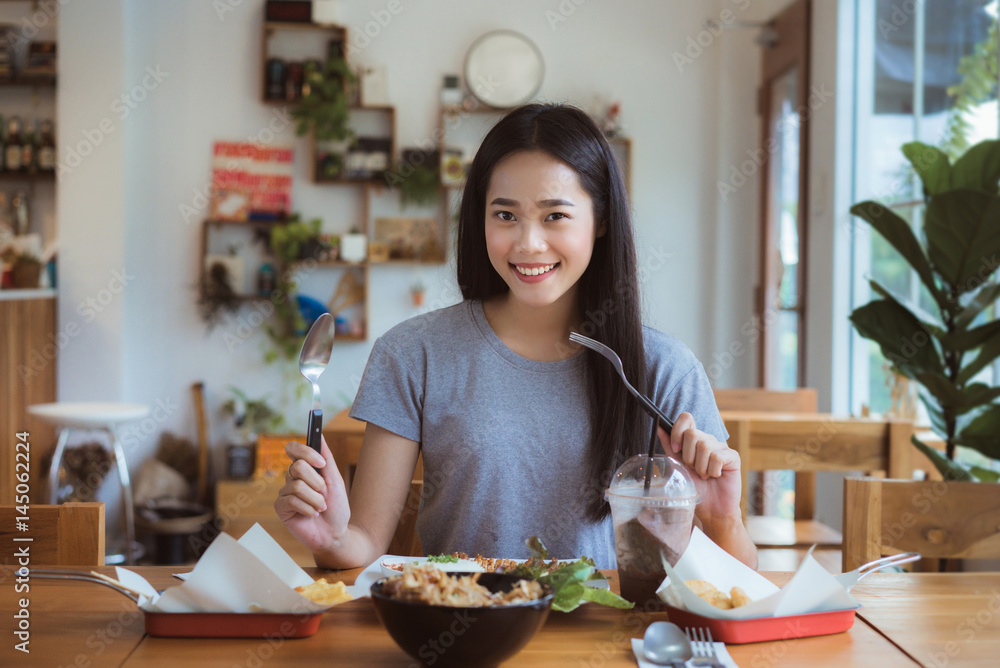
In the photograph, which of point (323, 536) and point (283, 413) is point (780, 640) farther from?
point (283, 413)

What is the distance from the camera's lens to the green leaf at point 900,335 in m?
2.07

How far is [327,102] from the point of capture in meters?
4.04

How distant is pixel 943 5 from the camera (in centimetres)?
260

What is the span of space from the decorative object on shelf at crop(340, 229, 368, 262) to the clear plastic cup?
332cm

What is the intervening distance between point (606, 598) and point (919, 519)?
0.62m

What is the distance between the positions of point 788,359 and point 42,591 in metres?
3.19

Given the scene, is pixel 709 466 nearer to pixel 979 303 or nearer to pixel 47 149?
pixel 979 303

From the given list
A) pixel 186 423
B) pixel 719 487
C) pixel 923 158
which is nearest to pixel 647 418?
pixel 719 487

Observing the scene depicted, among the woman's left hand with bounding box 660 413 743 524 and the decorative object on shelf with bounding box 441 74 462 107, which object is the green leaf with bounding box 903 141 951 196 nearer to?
the woman's left hand with bounding box 660 413 743 524

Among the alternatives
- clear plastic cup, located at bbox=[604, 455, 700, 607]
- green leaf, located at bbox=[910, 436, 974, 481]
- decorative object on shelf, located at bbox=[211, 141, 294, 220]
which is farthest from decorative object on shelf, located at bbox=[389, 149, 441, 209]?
clear plastic cup, located at bbox=[604, 455, 700, 607]

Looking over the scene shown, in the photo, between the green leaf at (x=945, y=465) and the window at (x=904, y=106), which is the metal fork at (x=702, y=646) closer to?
the green leaf at (x=945, y=465)

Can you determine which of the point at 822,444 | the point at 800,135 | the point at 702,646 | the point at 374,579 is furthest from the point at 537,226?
the point at 800,135

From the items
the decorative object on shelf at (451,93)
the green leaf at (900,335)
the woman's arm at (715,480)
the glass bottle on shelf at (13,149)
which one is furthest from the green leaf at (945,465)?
the glass bottle on shelf at (13,149)

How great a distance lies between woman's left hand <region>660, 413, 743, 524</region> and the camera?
1045mm
